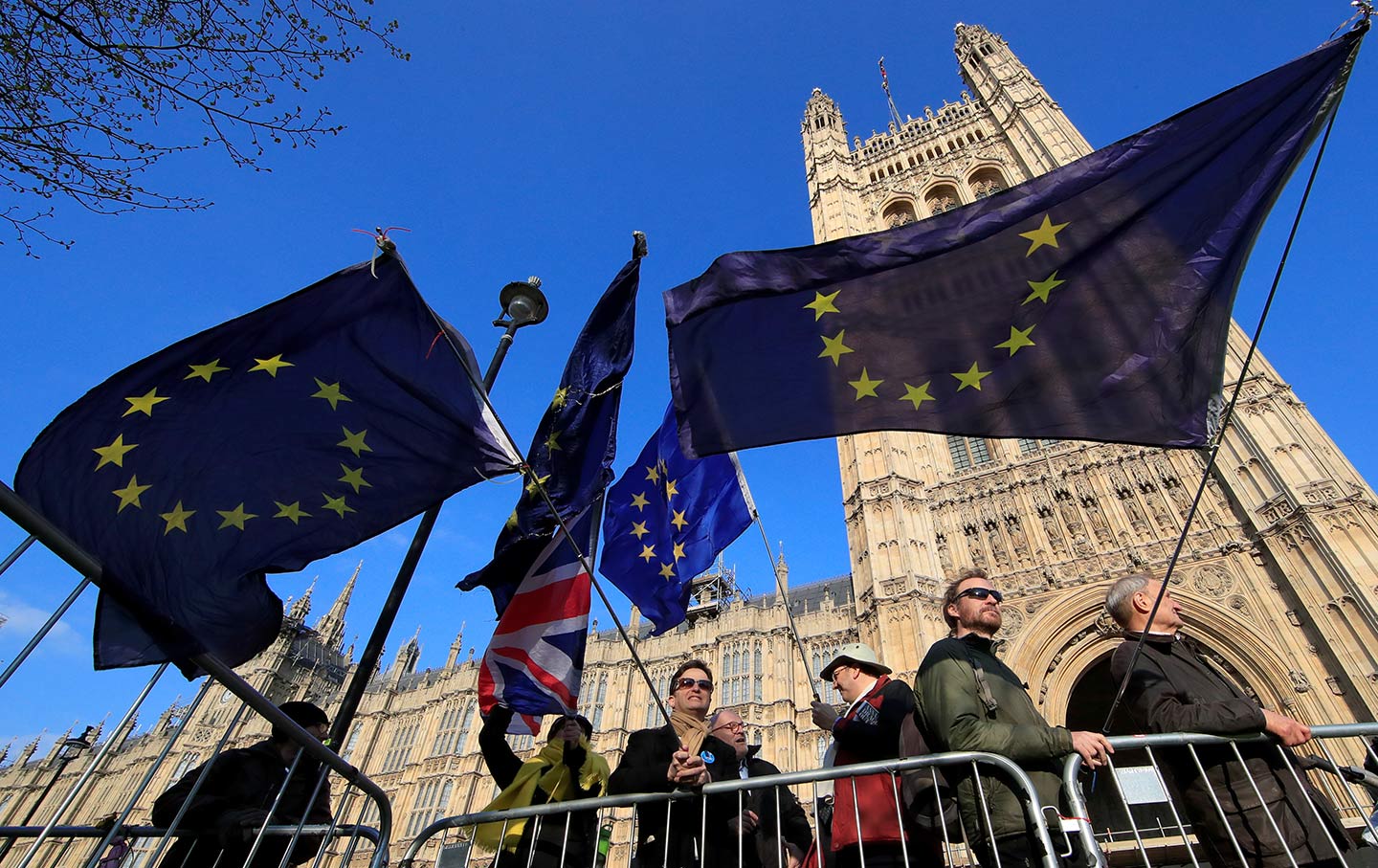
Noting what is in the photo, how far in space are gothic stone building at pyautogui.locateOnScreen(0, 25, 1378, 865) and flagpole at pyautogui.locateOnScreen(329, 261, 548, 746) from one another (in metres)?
0.55

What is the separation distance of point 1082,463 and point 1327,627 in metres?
5.78

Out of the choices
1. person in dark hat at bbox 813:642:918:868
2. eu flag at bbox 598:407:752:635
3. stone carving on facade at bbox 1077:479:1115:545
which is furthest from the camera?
stone carving on facade at bbox 1077:479:1115:545

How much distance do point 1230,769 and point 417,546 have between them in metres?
4.72

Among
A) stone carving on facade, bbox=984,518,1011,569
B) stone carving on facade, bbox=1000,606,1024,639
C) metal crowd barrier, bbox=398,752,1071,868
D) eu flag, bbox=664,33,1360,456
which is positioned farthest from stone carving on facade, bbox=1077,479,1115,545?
metal crowd barrier, bbox=398,752,1071,868

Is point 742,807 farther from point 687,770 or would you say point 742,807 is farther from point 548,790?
point 548,790

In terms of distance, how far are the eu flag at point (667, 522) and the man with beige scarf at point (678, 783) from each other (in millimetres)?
2264

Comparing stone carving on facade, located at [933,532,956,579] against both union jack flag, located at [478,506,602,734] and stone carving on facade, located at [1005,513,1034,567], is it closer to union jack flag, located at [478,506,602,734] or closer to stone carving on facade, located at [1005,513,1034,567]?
stone carving on facade, located at [1005,513,1034,567]

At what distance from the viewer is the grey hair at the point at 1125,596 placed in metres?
3.29

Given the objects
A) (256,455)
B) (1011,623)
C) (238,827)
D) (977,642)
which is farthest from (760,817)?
(1011,623)

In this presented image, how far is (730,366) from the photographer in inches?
182

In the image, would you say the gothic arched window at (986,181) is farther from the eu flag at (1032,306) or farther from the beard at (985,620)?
the beard at (985,620)

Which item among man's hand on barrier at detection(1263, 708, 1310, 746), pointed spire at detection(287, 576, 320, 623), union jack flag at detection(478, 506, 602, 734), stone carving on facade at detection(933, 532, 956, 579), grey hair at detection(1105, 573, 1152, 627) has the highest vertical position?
pointed spire at detection(287, 576, 320, 623)

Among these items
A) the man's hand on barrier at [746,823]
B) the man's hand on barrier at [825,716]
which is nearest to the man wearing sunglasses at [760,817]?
the man's hand on barrier at [746,823]

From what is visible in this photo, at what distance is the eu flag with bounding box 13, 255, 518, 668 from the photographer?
142 inches
